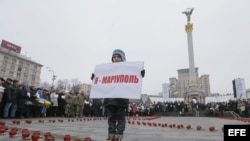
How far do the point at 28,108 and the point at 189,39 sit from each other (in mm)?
45422

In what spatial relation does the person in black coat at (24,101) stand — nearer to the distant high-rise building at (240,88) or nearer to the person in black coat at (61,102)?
the person in black coat at (61,102)

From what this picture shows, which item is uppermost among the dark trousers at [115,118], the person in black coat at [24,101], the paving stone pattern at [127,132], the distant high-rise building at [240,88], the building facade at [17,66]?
the building facade at [17,66]

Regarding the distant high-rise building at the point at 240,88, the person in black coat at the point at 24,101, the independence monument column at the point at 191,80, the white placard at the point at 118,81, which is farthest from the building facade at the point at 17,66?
the white placard at the point at 118,81

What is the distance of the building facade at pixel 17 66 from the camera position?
78312 millimetres

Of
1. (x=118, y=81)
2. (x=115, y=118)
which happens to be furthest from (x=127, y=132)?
(x=118, y=81)

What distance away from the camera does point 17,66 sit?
84.8 metres

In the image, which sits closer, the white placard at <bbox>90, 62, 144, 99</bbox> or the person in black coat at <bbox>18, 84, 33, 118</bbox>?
the white placard at <bbox>90, 62, 144, 99</bbox>

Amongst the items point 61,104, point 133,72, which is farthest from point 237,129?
point 61,104

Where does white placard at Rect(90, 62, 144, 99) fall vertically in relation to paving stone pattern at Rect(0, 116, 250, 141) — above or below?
above

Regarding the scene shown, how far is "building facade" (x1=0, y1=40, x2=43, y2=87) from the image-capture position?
257ft

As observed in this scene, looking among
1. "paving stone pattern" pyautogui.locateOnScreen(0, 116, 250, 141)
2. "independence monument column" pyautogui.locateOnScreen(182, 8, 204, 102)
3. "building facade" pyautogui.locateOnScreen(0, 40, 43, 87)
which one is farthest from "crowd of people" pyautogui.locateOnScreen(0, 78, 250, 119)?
"building facade" pyautogui.locateOnScreen(0, 40, 43, 87)

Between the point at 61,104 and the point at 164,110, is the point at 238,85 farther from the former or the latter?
the point at 61,104

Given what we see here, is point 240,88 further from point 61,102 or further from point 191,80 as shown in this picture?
point 61,102

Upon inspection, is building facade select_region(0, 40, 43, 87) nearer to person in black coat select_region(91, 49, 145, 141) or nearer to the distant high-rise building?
the distant high-rise building
